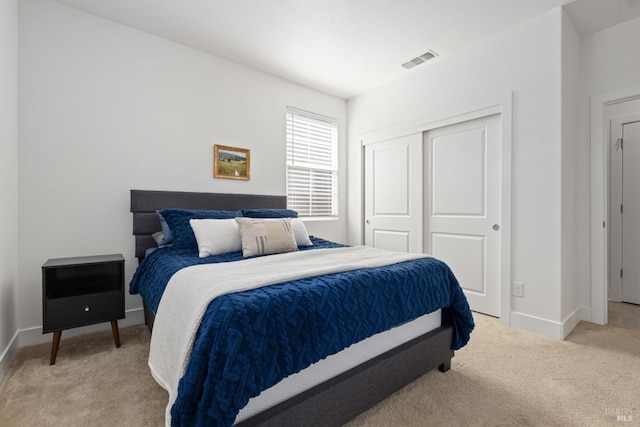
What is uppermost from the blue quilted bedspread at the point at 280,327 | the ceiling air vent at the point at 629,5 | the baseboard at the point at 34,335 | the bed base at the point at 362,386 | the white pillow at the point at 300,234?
the ceiling air vent at the point at 629,5

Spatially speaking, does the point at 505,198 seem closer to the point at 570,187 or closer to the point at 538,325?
the point at 570,187

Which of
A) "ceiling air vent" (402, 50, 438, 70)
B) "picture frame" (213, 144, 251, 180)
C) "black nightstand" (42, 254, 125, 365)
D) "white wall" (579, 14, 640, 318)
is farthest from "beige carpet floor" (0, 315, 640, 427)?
"ceiling air vent" (402, 50, 438, 70)

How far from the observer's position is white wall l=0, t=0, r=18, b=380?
1.89m

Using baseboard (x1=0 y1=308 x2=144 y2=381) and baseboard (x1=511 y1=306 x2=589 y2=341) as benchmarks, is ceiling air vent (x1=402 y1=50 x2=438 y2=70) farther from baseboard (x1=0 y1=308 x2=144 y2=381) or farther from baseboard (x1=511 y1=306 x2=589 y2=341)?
baseboard (x1=0 y1=308 x2=144 y2=381)

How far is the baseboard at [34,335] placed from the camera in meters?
1.89

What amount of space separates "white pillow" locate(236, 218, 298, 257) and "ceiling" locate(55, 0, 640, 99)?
1.74m

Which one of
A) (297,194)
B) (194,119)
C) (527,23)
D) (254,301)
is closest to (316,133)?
(297,194)

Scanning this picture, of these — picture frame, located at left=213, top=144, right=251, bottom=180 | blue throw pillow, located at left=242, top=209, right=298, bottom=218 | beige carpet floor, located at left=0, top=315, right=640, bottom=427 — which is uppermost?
picture frame, located at left=213, top=144, right=251, bottom=180

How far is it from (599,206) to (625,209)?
1.08m

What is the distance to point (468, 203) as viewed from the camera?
120 inches

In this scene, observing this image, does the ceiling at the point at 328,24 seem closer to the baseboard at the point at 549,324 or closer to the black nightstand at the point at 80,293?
the black nightstand at the point at 80,293

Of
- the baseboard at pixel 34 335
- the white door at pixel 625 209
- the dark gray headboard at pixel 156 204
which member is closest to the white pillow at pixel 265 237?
the dark gray headboard at pixel 156 204

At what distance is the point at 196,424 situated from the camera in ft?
3.18

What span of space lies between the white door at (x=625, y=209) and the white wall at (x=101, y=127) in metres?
4.23
